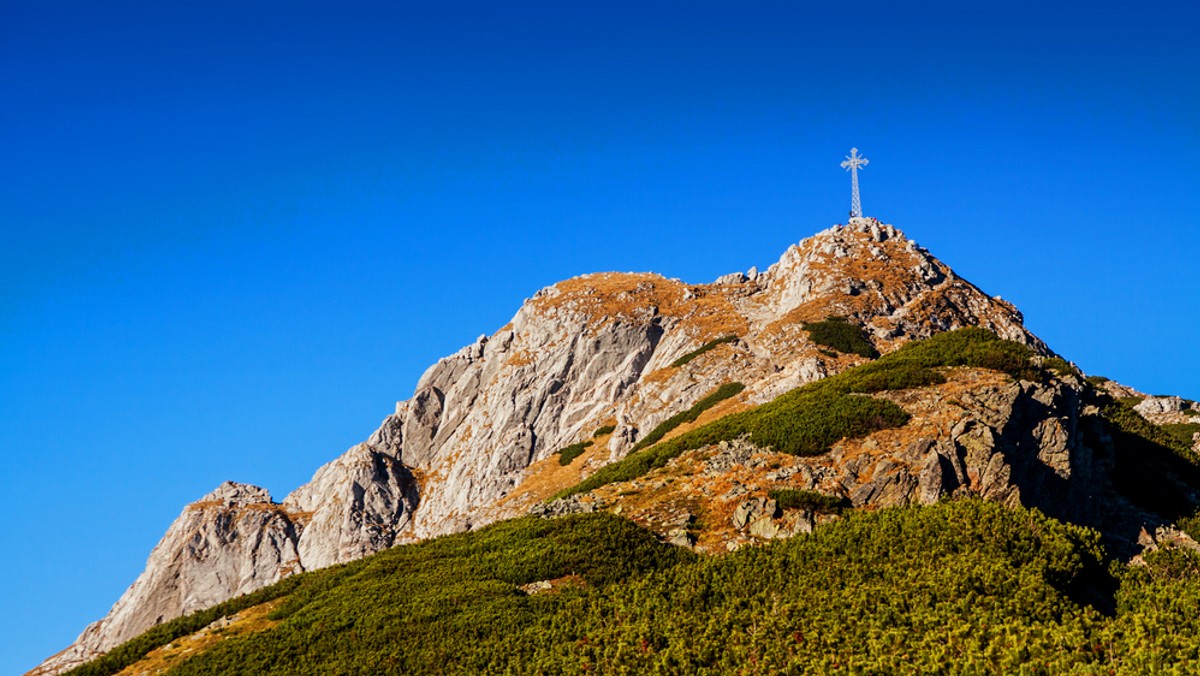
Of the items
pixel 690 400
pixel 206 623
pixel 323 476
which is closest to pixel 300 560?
pixel 323 476

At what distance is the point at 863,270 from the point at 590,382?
Answer: 93.5 feet

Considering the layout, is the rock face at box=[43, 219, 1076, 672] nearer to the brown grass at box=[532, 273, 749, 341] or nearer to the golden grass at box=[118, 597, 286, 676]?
the brown grass at box=[532, 273, 749, 341]

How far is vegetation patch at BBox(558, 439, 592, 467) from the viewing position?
75625 mm

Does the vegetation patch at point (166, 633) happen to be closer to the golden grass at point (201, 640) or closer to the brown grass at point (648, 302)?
the golden grass at point (201, 640)

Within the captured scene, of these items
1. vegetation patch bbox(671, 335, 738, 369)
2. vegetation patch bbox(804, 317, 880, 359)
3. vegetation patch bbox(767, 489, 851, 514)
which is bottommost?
vegetation patch bbox(767, 489, 851, 514)

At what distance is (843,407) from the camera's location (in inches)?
1724

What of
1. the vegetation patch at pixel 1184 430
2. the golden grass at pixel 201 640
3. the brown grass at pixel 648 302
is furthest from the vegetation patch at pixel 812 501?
the brown grass at pixel 648 302

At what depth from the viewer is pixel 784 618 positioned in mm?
26234

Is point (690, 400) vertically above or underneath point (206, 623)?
above

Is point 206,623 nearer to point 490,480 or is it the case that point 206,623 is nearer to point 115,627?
point 490,480

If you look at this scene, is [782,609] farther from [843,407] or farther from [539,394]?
[539,394]

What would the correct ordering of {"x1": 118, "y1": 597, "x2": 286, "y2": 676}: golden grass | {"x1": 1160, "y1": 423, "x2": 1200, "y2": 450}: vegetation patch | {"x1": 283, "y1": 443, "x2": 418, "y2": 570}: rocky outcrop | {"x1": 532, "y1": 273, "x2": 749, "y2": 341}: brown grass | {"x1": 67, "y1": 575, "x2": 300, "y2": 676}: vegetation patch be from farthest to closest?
{"x1": 532, "y1": 273, "x2": 749, "y2": 341}: brown grass → {"x1": 283, "y1": 443, "x2": 418, "y2": 570}: rocky outcrop → {"x1": 1160, "y1": 423, "x2": 1200, "y2": 450}: vegetation patch → {"x1": 67, "y1": 575, "x2": 300, "y2": 676}: vegetation patch → {"x1": 118, "y1": 597, "x2": 286, "y2": 676}: golden grass

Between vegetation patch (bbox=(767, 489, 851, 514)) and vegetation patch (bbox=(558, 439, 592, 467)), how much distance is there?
40.1 m

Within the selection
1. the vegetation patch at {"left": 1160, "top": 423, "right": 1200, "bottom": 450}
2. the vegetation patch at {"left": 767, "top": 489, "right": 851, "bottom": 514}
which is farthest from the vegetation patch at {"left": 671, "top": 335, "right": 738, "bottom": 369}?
the vegetation patch at {"left": 767, "top": 489, "right": 851, "bottom": 514}
